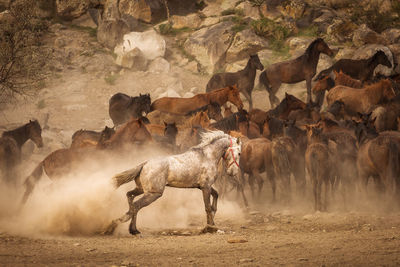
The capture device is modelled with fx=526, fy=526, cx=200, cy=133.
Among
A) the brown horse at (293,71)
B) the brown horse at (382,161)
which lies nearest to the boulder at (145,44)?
the brown horse at (293,71)

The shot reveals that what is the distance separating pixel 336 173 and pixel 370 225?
8.95 feet

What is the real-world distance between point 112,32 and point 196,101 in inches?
481

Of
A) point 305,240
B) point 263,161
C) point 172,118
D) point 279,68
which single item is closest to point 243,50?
point 279,68

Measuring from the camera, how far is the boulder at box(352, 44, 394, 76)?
71.6 ft

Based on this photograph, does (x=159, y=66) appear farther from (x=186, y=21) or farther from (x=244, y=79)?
(x=244, y=79)

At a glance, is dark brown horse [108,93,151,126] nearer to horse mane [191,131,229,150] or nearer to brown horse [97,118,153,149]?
brown horse [97,118,153,149]

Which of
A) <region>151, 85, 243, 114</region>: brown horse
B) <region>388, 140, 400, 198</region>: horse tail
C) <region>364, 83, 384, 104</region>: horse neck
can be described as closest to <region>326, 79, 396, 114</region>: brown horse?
<region>364, 83, 384, 104</region>: horse neck

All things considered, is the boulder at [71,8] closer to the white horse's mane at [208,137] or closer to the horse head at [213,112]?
the horse head at [213,112]

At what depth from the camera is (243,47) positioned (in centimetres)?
2620

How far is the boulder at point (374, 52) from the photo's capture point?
21828 mm

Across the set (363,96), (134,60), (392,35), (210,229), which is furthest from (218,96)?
(392,35)

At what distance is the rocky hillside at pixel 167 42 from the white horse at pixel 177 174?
12164mm

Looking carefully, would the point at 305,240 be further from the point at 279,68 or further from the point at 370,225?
the point at 279,68

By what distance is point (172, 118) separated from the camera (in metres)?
16.5
